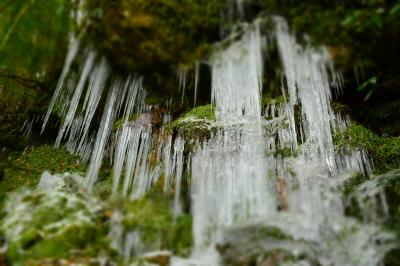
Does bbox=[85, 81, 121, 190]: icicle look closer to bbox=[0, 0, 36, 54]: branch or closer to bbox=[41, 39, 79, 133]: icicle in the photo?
bbox=[41, 39, 79, 133]: icicle

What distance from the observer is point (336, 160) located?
20.6 feet

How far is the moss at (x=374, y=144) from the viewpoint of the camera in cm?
641

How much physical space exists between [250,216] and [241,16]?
2627 millimetres

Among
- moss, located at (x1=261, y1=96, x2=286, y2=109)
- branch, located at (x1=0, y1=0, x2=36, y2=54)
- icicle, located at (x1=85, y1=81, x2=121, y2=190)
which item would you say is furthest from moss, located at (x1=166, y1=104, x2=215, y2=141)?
branch, located at (x1=0, y1=0, x2=36, y2=54)

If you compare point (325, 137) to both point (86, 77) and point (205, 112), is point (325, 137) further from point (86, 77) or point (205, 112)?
point (86, 77)

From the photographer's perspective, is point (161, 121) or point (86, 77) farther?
point (161, 121)

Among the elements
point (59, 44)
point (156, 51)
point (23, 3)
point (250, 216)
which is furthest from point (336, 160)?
point (23, 3)

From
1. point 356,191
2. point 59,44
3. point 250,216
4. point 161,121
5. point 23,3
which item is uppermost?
point 23,3

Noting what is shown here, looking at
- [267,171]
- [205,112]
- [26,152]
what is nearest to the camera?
[267,171]

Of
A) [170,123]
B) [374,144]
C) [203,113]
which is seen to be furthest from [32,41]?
[374,144]

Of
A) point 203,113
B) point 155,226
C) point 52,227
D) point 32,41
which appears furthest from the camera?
point 203,113

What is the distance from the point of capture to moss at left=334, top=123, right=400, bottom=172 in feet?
21.0

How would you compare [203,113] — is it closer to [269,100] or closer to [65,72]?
[269,100]

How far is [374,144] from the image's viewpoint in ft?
21.8
